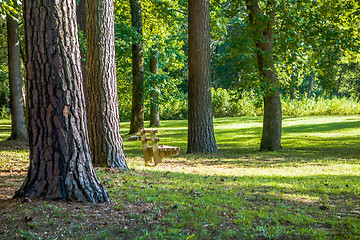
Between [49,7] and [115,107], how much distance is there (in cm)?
401

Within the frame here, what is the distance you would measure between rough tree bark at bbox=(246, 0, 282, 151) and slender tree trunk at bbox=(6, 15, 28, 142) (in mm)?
9613

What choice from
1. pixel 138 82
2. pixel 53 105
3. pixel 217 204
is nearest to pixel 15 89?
pixel 138 82

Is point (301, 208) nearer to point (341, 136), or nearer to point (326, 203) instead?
point (326, 203)

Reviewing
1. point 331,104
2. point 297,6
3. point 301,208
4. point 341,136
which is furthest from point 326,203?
point 331,104

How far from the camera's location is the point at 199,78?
13.1 metres

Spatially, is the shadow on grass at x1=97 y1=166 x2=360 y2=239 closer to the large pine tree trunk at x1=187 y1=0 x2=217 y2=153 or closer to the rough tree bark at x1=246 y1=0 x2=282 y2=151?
the large pine tree trunk at x1=187 y1=0 x2=217 y2=153

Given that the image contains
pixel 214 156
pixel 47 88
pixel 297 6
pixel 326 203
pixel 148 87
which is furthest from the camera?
pixel 148 87

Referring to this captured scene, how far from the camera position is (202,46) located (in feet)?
43.1

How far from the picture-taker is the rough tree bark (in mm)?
13617

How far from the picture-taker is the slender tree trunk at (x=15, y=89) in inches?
641

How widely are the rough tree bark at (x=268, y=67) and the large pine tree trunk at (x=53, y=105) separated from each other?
914 centimetres

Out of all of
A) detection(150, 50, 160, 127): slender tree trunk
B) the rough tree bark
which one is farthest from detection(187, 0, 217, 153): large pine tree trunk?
detection(150, 50, 160, 127): slender tree trunk

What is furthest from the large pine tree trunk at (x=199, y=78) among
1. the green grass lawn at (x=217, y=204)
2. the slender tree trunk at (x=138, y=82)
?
the slender tree trunk at (x=138, y=82)

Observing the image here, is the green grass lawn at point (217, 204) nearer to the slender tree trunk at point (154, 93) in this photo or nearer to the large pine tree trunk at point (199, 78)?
the large pine tree trunk at point (199, 78)
